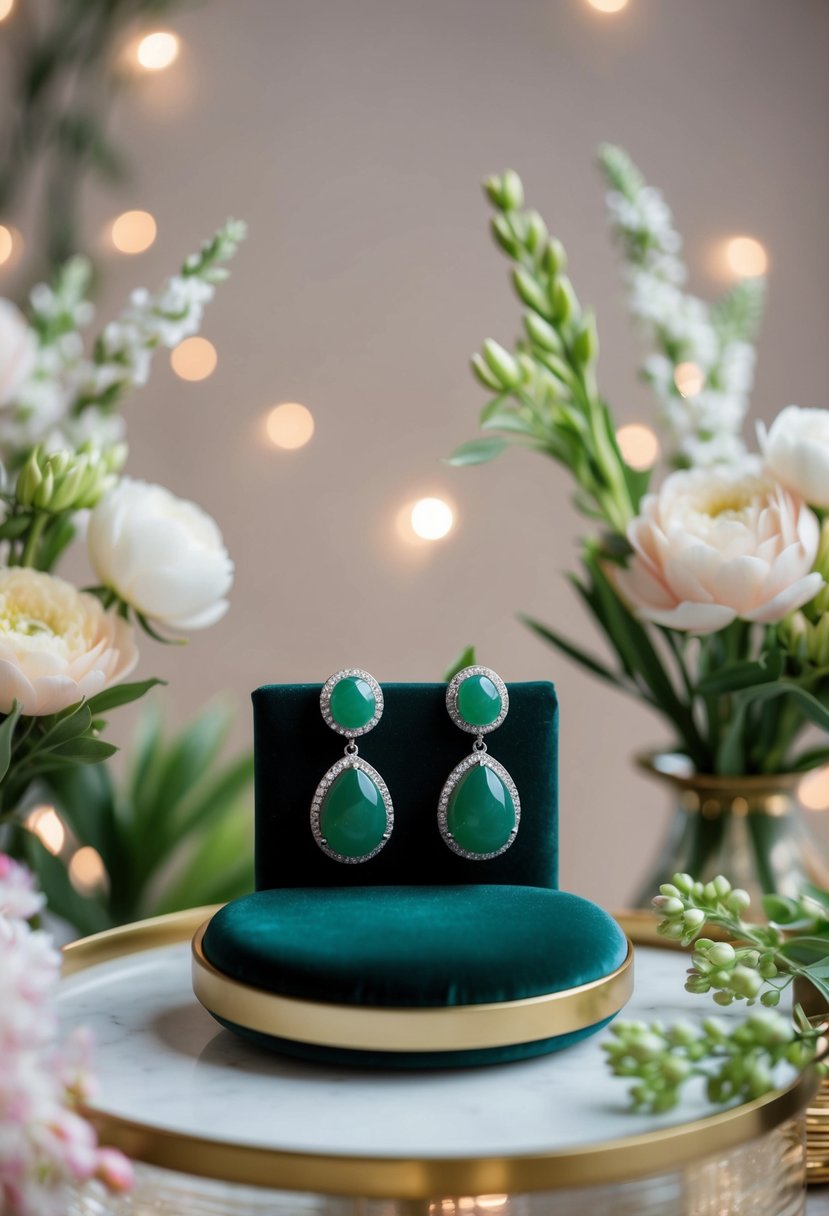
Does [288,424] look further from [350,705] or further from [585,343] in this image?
[350,705]

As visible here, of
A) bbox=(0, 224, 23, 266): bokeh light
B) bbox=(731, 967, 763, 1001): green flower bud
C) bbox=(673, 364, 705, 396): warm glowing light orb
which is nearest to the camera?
bbox=(731, 967, 763, 1001): green flower bud

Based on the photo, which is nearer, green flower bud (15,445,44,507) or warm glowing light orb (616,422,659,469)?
green flower bud (15,445,44,507)

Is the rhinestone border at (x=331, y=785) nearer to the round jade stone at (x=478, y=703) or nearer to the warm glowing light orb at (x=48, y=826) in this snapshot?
the round jade stone at (x=478, y=703)

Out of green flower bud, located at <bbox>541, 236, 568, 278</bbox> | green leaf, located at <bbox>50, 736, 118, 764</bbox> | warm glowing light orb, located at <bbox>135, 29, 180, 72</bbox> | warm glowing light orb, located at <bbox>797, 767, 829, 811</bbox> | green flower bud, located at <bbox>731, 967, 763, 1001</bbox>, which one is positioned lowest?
warm glowing light orb, located at <bbox>797, 767, 829, 811</bbox>

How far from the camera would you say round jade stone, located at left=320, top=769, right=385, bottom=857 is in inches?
19.9

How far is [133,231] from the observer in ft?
3.09

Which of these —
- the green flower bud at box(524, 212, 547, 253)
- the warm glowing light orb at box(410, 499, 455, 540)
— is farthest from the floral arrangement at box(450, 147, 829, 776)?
the warm glowing light orb at box(410, 499, 455, 540)

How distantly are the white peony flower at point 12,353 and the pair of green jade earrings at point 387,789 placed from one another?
0.29 m

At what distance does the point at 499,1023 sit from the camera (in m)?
0.42

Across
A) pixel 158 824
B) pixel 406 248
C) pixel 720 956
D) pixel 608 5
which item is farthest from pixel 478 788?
pixel 608 5

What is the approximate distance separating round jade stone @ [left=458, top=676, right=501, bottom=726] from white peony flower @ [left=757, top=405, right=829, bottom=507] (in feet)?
0.71

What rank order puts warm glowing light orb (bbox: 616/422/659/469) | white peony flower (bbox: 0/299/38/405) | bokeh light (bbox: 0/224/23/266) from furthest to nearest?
1. warm glowing light orb (bbox: 616/422/659/469)
2. bokeh light (bbox: 0/224/23/266)
3. white peony flower (bbox: 0/299/38/405)

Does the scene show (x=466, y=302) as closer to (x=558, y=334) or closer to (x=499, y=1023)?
(x=558, y=334)

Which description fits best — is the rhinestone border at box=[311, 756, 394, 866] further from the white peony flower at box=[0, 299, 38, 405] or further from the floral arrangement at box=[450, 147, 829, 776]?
the white peony flower at box=[0, 299, 38, 405]
